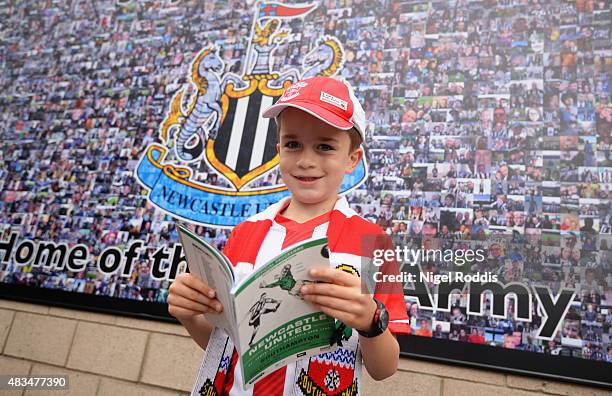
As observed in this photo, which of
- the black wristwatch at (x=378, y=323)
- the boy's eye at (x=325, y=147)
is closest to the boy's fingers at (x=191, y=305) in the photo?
the black wristwatch at (x=378, y=323)

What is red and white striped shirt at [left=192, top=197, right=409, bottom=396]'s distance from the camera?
69cm

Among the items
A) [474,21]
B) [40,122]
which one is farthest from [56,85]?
[474,21]

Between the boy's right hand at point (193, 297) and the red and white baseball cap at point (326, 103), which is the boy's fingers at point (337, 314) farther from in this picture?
the red and white baseball cap at point (326, 103)

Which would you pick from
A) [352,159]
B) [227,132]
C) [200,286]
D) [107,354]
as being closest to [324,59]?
[227,132]

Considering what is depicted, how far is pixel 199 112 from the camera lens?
70.5 inches

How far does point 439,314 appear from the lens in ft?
4.05

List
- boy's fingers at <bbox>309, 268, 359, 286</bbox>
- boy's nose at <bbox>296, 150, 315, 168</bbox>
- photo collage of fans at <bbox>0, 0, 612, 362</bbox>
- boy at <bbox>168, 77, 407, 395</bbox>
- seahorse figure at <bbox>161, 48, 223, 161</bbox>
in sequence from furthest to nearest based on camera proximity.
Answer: seahorse figure at <bbox>161, 48, 223, 161</bbox>, photo collage of fans at <bbox>0, 0, 612, 362</bbox>, boy's nose at <bbox>296, 150, 315, 168</bbox>, boy at <bbox>168, 77, 407, 395</bbox>, boy's fingers at <bbox>309, 268, 359, 286</bbox>

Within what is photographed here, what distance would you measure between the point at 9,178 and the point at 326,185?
1.93 meters

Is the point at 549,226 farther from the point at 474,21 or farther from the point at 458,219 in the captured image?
the point at 474,21

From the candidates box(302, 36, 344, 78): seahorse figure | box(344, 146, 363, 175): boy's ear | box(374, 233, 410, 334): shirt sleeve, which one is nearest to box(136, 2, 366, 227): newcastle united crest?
box(302, 36, 344, 78): seahorse figure

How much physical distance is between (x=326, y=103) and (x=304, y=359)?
0.47m

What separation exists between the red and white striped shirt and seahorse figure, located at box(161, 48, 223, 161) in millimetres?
983

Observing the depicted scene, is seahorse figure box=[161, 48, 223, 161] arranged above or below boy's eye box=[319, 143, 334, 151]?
above

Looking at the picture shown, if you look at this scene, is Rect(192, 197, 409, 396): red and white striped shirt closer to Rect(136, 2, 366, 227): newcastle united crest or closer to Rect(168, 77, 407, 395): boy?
Rect(168, 77, 407, 395): boy
